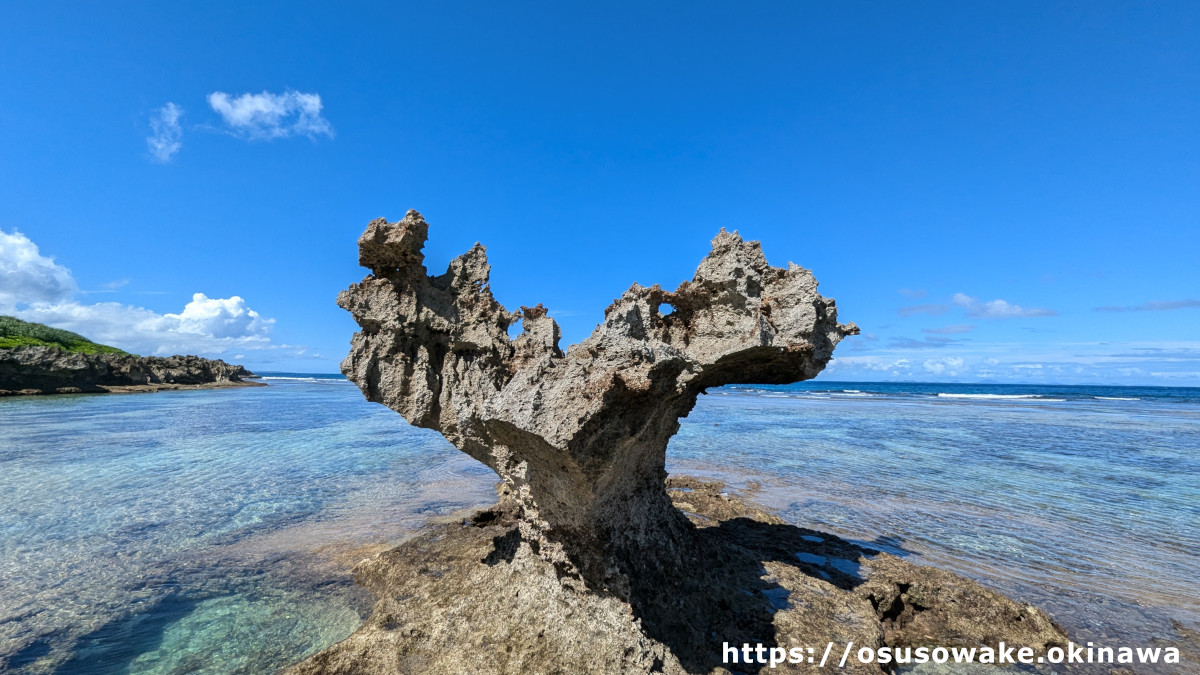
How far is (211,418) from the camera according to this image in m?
22.6

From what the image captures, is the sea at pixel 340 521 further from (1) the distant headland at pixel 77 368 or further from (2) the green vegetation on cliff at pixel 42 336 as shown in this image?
(2) the green vegetation on cliff at pixel 42 336

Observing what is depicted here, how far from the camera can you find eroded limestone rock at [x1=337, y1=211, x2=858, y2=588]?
11.8ft

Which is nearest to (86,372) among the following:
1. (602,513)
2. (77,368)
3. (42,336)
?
(77,368)

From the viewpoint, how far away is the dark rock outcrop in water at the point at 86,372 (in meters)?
30.5

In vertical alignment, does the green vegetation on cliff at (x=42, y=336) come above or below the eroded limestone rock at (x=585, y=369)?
above

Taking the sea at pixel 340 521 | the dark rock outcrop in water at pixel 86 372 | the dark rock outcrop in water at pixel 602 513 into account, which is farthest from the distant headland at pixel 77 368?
the dark rock outcrop in water at pixel 602 513

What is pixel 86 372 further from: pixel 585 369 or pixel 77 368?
pixel 585 369

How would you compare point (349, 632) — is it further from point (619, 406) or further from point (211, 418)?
point (211, 418)

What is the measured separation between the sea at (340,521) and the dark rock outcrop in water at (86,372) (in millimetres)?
17271

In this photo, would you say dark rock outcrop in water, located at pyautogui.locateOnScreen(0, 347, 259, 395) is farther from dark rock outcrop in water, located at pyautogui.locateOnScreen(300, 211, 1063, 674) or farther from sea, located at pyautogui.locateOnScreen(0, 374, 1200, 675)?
dark rock outcrop in water, located at pyautogui.locateOnScreen(300, 211, 1063, 674)

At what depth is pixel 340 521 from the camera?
326 inches

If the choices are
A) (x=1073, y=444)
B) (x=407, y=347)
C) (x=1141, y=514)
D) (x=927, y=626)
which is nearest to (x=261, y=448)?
(x=407, y=347)

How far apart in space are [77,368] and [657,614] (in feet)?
145

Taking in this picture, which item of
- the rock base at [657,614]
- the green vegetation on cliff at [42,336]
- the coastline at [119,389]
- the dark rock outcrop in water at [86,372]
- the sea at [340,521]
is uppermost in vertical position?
the green vegetation on cliff at [42,336]
